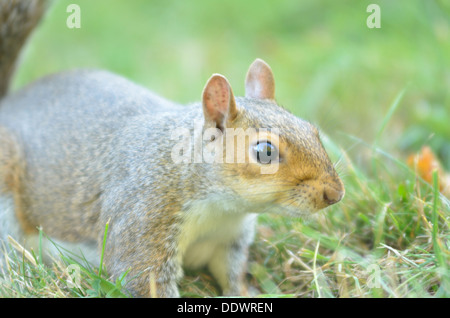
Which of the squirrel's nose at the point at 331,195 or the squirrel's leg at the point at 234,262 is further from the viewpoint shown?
the squirrel's leg at the point at 234,262

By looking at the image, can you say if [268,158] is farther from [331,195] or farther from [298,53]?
[298,53]

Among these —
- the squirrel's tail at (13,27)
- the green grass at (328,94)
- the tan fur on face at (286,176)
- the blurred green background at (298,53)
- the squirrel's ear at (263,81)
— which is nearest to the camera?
the tan fur on face at (286,176)

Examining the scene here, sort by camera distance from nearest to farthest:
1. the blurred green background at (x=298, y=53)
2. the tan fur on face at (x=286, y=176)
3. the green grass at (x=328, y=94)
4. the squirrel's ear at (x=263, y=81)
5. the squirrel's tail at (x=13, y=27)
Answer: the tan fur on face at (x=286, y=176), the green grass at (x=328, y=94), the squirrel's ear at (x=263, y=81), the squirrel's tail at (x=13, y=27), the blurred green background at (x=298, y=53)

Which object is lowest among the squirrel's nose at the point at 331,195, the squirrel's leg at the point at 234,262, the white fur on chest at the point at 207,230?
the squirrel's leg at the point at 234,262

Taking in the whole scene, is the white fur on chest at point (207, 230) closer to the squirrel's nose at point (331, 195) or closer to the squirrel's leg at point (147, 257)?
the squirrel's leg at point (147, 257)

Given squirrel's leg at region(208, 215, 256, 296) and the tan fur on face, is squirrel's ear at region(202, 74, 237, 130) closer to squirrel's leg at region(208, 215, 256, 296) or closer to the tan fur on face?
the tan fur on face

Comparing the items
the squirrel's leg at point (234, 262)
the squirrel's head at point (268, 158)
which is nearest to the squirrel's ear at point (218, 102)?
the squirrel's head at point (268, 158)
